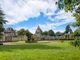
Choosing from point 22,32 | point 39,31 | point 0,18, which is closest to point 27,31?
point 22,32

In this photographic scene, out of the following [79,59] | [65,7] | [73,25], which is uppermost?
[65,7]

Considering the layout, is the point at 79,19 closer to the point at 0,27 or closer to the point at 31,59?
the point at 31,59

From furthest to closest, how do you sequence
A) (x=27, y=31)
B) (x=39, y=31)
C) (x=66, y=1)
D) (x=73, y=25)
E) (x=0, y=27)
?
(x=39, y=31), (x=27, y=31), (x=0, y=27), (x=73, y=25), (x=66, y=1)

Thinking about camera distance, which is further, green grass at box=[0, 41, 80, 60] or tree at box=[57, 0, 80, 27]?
green grass at box=[0, 41, 80, 60]

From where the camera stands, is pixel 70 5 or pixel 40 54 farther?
pixel 40 54

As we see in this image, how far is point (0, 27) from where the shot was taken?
61.7m

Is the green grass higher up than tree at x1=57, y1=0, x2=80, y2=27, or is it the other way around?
tree at x1=57, y1=0, x2=80, y2=27

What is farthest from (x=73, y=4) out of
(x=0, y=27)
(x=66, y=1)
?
(x=0, y=27)

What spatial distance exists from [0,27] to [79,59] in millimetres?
44590

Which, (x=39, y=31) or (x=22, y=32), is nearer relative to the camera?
(x=22, y=32)

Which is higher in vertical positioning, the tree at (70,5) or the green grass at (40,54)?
the tree at (70,5)

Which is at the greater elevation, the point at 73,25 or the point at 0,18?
the point at 0,18

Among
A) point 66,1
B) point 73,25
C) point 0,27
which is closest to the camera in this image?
point 66,1

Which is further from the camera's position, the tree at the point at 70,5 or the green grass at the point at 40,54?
the green grass at the point at 40,54
